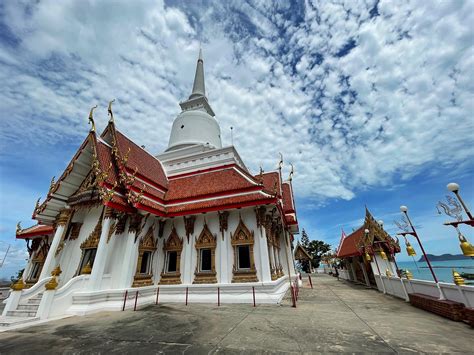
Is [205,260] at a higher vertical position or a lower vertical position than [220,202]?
lower

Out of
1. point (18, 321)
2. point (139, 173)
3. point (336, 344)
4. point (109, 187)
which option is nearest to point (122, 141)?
point (139, 173)

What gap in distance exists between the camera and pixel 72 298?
23.8ft

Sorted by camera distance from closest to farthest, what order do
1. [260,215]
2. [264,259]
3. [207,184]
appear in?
[264,259], [260,215], [207,184]

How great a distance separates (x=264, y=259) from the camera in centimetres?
891

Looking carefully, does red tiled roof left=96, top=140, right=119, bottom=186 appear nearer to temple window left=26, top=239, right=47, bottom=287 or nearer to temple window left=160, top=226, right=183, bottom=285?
temple window left=160, top=226, right=183, bottom=285

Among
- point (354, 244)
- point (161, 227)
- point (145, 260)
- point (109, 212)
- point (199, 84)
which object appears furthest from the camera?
point (199, 84)

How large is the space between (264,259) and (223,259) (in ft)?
5.97

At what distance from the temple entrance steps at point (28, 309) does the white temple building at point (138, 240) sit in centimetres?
3

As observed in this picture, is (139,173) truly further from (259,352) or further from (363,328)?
(363,328)

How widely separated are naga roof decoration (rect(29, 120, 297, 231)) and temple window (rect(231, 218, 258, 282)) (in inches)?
51.1

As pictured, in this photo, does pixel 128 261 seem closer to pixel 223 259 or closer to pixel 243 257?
pixel 223 259

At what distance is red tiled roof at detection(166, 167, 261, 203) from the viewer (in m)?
10.5

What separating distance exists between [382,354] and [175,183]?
1154 centimetres

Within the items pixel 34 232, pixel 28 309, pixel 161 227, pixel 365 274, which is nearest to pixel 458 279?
pixel 365 274
